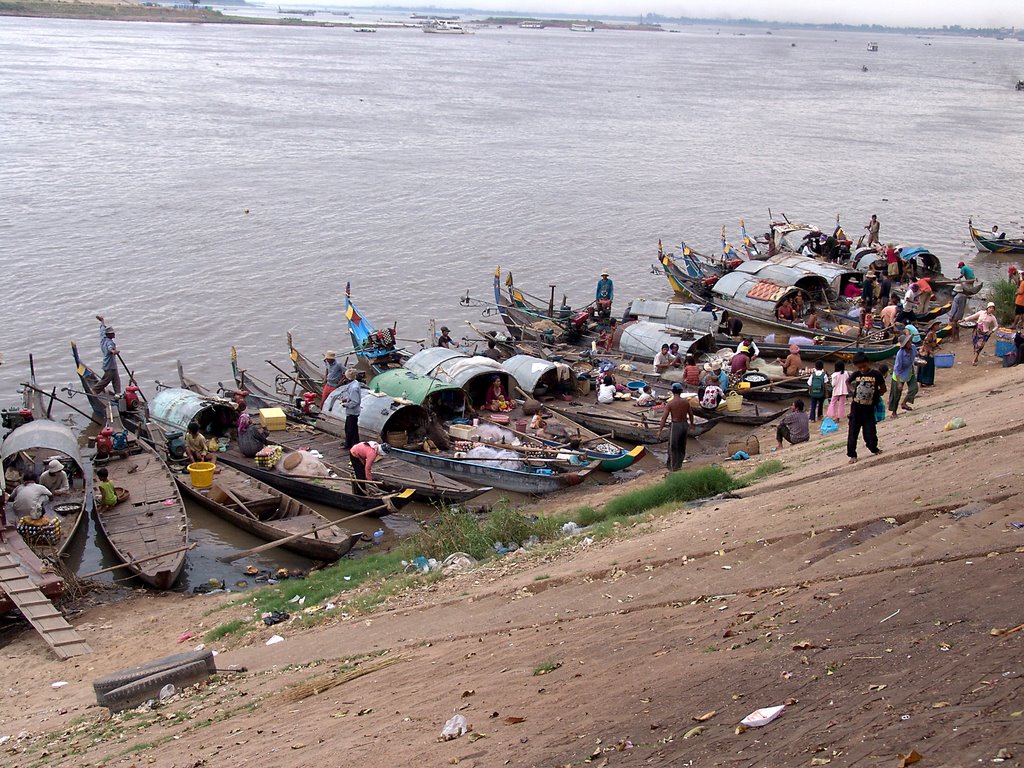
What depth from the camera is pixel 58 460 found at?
1577 cm

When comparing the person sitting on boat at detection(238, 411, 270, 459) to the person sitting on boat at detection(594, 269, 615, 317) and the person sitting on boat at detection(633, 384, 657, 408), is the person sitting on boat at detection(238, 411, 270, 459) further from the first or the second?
the person sitting on boat at detection(594, 269, 615, 317)

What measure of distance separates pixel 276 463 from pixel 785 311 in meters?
13.5

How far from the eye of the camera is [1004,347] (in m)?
20.6

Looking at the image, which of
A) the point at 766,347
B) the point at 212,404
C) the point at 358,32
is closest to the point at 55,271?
the point at 212,404

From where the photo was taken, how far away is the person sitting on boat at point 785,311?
81.0 feet

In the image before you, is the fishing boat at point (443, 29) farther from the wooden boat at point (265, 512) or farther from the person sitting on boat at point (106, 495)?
the person sitting on boat at point (106, 495)

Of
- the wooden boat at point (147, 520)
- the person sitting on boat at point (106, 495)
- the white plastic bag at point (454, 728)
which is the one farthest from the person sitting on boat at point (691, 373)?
the white plastic bag at point (454, 728)

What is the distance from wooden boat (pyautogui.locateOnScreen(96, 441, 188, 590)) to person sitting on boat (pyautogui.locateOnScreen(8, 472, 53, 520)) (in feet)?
2.91

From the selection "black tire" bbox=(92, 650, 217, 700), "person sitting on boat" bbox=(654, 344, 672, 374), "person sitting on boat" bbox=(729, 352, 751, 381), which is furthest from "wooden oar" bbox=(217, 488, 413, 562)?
"person sitting on boat" bbox=(729, 352, 751, 381)

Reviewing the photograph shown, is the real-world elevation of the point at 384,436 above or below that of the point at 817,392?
below

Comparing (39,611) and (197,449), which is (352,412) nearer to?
Result: (197,449)

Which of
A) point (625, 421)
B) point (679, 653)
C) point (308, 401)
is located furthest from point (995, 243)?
point (679, 653)

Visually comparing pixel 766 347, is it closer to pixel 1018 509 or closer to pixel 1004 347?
pixel 1004 347

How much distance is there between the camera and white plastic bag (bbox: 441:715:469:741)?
6840mm
